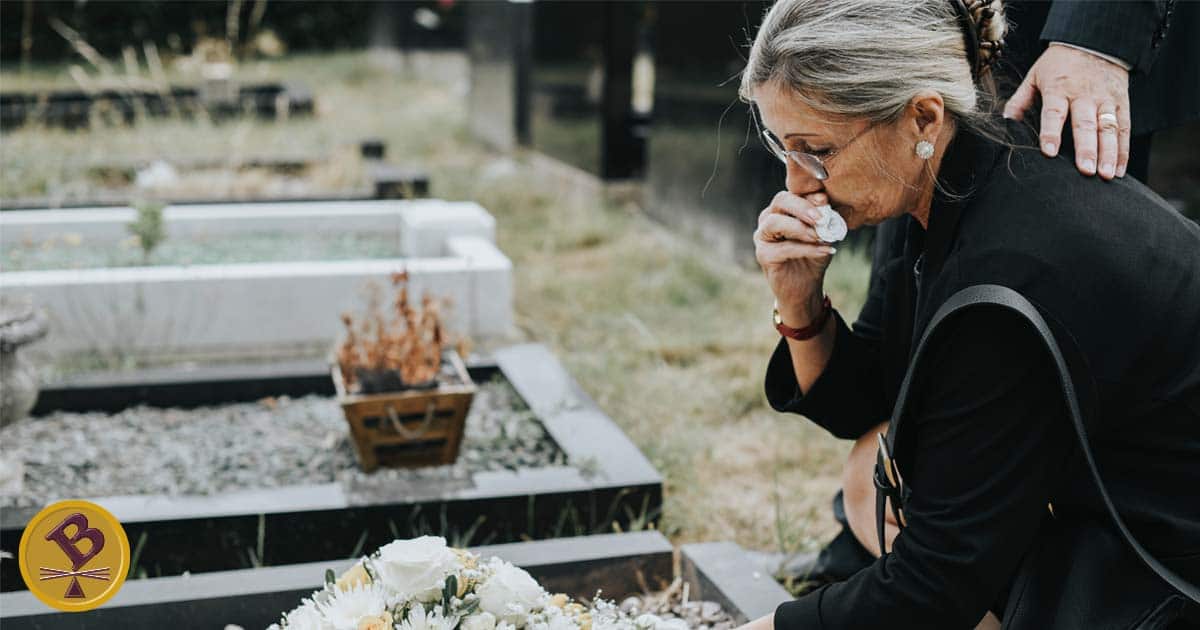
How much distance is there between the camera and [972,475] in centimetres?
155

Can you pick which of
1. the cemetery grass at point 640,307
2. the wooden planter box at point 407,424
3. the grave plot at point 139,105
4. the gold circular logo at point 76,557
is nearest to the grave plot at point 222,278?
the cemetery grass at point 640,307

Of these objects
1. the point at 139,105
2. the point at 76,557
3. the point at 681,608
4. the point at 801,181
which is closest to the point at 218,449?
the point at 681,608

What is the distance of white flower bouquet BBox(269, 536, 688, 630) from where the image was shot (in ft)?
5.21

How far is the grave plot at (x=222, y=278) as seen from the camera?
4.52 meters

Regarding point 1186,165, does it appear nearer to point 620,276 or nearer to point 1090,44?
point 620,276

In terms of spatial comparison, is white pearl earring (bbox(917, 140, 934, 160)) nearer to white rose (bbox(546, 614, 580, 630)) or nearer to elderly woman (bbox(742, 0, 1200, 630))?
elderly woman (bbox(742, 0, 1200, 630))

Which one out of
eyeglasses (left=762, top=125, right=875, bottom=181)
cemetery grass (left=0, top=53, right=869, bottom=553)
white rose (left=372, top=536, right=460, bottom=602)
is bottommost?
cemetery grass (left=0, top=53, right=869, bottom=553)

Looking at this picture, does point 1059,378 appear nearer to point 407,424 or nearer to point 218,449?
point 407,424

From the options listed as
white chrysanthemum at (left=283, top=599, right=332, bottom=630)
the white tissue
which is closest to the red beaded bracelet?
the white tissue

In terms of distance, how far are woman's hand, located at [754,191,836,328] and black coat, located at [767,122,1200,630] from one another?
0.64 ft

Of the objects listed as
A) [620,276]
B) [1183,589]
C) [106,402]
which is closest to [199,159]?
[620,276]

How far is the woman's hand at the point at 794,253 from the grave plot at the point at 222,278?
7.96 feet

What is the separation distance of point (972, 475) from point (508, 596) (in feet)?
2.11

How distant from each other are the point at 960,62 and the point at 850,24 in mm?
185
